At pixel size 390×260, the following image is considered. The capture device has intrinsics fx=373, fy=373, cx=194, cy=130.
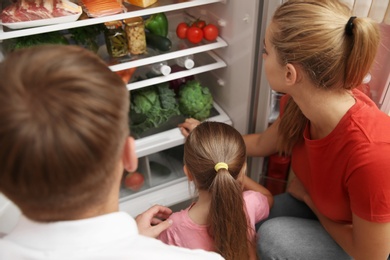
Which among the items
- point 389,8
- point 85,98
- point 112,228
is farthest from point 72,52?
point 389,8

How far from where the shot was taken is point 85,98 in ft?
1.68

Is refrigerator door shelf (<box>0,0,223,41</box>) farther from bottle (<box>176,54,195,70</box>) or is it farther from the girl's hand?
the girl's hand

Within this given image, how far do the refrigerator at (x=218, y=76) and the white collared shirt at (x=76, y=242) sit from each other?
64cm

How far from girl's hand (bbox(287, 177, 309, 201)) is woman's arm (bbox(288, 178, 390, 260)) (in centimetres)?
19

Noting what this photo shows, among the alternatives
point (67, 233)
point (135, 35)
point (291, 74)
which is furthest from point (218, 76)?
point (67, 233)

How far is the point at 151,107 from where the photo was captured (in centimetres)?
144

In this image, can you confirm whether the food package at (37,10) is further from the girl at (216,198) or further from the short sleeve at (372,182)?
the short sleeve at (372,182)

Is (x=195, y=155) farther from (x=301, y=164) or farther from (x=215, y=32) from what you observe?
(x=215, y=32)

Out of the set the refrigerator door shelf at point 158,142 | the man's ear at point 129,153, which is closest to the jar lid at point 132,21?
the refrigerator door shelf at point 158,142

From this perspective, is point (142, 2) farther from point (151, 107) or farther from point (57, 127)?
point (57, 127)

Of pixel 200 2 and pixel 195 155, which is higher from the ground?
pixel 200 2

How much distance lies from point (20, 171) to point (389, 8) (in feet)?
3.42

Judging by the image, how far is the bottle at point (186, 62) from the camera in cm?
140

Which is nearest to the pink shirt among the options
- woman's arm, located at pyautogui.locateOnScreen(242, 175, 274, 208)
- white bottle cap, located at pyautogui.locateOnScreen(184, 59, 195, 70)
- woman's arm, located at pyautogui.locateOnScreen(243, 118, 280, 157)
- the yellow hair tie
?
the yellow hair tie
